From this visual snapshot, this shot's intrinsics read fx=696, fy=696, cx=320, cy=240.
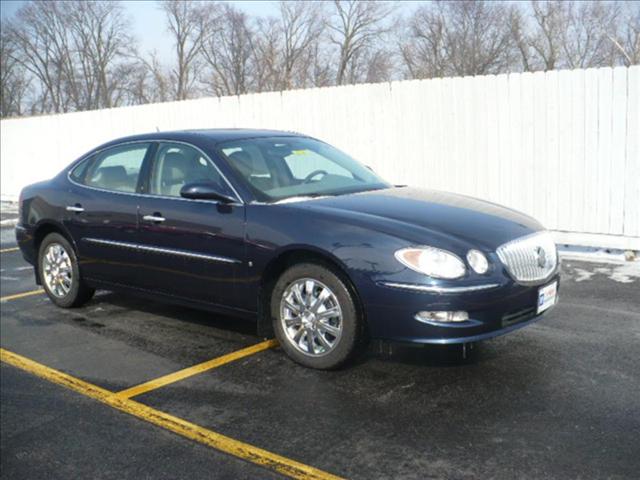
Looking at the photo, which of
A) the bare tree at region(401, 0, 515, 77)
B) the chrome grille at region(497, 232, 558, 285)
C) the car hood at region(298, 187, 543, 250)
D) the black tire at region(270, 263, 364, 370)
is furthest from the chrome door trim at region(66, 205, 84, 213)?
the bare tree at region(401, 0, 515, 77)

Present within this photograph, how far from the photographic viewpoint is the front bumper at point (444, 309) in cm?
394

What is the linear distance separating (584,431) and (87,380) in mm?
2992

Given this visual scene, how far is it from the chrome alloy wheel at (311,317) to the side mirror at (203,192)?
0.79 meters

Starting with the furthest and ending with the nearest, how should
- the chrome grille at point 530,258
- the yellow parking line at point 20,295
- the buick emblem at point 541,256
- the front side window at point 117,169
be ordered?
the yellow parking line at point 20,295
the front side window at point 117,169
the buick emblem at point 541,256
the chrome grille at point 530,258

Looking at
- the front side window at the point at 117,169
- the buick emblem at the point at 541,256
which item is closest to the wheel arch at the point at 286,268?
the buick emblem at the point at 541,256

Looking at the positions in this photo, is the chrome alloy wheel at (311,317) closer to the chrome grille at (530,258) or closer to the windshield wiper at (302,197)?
the windshield wiper at (302,197)

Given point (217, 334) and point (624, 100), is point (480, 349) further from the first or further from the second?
point (624, 100)

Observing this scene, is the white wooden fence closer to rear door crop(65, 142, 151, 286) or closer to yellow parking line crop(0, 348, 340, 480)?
rear door crop(65, 142, 151, 286)

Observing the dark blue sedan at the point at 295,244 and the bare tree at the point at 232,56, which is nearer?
the dark blue sedan at the point at 295,244

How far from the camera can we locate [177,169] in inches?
211

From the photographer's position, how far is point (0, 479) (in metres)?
3.23

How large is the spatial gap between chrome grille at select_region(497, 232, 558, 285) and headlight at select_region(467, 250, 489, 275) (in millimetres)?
127

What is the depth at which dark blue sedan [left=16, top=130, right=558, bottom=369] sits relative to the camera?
4.02m

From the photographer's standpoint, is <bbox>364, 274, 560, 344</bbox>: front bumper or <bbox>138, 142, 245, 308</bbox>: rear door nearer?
<bbox>364, 274, 560, 344</bbox>: front bumper
